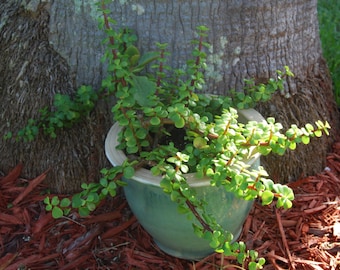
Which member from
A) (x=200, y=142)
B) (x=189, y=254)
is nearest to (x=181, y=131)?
Result: (x=200, y=142)

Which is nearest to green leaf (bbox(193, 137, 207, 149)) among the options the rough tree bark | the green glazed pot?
the green glazed pot

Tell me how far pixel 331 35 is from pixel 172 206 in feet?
7.24

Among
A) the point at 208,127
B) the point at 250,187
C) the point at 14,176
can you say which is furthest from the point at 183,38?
the point at 14,176

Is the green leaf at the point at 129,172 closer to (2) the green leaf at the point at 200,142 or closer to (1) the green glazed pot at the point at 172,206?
(1) the green glazed pot at the point at 172,206

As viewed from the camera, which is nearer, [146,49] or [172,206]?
[172,206]

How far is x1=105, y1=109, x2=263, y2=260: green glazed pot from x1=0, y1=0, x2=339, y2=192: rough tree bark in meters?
0.30

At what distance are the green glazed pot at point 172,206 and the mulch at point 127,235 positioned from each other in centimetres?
18

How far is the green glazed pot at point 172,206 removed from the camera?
1.69 metres

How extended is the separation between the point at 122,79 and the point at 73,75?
406mm

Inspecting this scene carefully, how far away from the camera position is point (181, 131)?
2.00m

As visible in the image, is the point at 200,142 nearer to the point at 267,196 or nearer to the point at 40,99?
the point at 267,196

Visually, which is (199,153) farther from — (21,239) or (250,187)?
(21,239)

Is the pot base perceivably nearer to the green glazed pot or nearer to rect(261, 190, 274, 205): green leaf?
the green glazed pot

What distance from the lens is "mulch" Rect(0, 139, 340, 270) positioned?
6.66ft
